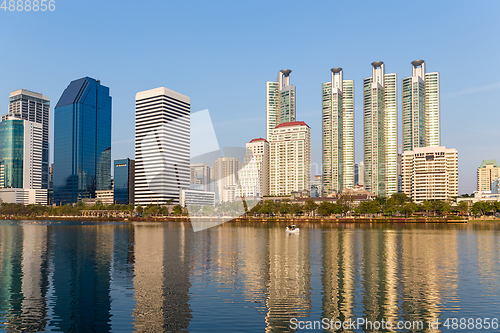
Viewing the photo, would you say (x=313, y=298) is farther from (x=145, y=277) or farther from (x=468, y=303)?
(x=145, y=277)

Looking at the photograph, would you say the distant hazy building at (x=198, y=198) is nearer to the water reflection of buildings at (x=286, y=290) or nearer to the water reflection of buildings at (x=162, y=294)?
the water reflection of buildings at (x=162, y=294)

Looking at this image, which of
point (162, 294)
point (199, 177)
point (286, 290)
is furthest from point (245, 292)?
point (199, 177)

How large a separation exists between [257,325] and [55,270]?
32.0 meters

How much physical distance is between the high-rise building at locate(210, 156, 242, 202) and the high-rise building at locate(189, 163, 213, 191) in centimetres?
38

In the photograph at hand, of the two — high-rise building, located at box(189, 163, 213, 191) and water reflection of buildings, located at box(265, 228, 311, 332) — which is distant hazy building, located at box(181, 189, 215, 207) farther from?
water reflection of buildings, located at box(265, 228, 311, 332)

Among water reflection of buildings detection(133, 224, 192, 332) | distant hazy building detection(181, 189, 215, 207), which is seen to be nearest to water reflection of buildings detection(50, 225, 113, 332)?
water reflection of buildings detection(133, 224, 192, 332)

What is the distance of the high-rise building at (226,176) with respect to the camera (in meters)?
23.8

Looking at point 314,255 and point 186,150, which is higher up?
point 186,150

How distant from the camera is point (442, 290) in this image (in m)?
35.7

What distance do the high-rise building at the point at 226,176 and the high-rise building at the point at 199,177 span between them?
1.26ft

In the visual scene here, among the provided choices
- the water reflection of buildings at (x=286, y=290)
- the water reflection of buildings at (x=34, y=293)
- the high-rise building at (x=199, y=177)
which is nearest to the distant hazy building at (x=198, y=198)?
the high-rise building at (x=199, y=177)

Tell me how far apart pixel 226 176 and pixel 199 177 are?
1.68m

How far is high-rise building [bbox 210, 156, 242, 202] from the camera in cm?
2378

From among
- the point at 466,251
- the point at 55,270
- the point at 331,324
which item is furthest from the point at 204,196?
the point at 466,251
